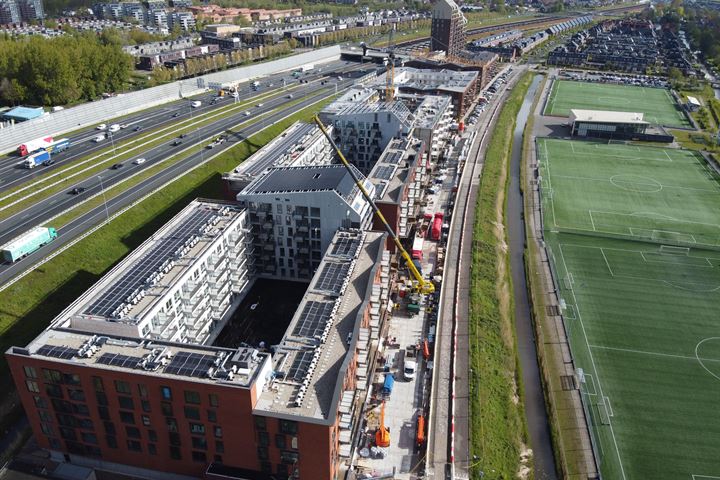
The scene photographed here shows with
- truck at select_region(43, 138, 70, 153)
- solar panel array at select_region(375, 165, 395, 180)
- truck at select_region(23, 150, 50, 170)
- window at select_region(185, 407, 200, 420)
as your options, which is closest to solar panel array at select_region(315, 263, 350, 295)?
window at select_region(185, 407, 200, 420)

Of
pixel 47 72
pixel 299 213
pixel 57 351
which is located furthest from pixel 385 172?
pixel 47 72

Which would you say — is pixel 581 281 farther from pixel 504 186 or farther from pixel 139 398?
pixel 139 398

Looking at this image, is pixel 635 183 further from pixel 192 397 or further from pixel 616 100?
pixel 192 397

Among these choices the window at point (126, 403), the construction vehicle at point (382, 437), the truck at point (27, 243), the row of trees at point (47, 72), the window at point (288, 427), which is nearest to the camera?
the window at point (288, 427)

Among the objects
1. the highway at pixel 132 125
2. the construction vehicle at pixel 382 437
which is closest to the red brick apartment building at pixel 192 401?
the construction vehicle at pixel 382 437

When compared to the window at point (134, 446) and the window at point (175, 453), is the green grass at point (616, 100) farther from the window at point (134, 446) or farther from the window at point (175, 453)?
the window at point (134, 446)
